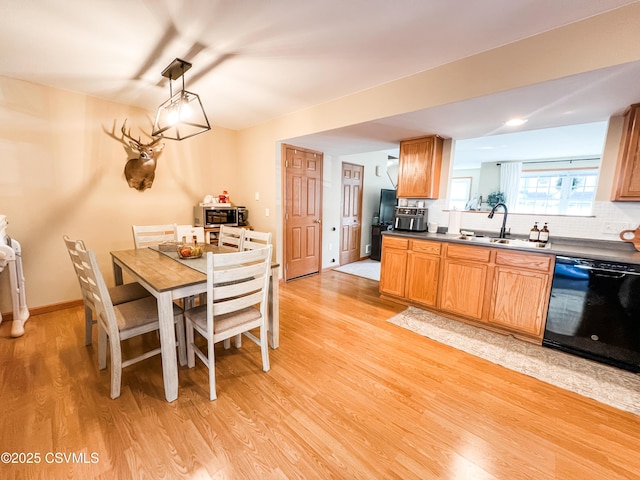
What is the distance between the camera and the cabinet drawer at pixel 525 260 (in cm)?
236

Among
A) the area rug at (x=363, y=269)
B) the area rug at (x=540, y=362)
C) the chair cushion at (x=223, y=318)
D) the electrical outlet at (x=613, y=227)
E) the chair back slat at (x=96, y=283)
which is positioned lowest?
the area rug at (x=540, y=362)

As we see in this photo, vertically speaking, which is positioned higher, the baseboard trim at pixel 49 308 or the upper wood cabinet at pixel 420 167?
the upper wood cabinet at pixel 420 167

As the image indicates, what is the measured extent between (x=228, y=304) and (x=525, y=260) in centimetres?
264

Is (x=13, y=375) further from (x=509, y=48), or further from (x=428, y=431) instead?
(x=509, y=48)

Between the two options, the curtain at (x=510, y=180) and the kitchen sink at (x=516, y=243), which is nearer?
the kitchen sink at (x=516, y=243)

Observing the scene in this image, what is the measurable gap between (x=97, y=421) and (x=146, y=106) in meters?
3.47

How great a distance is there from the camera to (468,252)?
9.20 feet

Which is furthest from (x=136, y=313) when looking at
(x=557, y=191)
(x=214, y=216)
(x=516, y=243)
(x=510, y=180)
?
(x=557, y=191)

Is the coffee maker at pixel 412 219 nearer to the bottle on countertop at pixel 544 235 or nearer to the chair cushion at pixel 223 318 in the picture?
the bottle on countertop at pixel 544 235

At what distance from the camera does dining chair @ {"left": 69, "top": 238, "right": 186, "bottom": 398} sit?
5.30 feet

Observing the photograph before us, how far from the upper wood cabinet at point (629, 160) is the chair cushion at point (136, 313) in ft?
12.7

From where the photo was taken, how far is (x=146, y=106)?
3.39 meters

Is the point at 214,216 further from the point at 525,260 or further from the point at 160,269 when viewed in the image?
the point at 525,260

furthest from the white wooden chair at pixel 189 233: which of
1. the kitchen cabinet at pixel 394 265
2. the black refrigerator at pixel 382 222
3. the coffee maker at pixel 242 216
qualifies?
the black refrigerator at pixel 382 222
